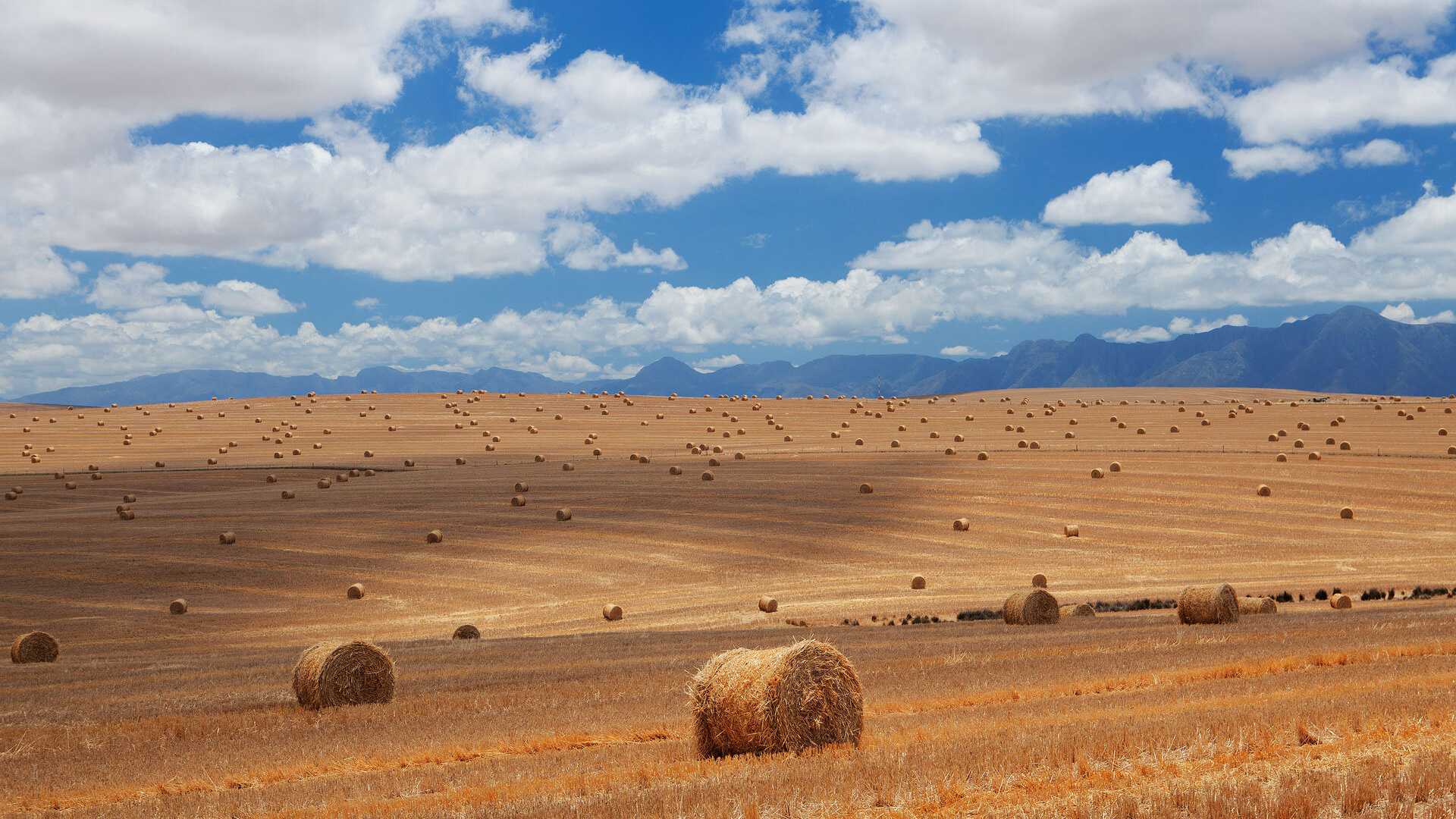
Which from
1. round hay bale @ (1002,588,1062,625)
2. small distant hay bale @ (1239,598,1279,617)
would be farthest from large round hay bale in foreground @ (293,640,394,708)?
small distant hay bale @ (1239,598,1279,617)

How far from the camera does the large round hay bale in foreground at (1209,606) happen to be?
23562mm

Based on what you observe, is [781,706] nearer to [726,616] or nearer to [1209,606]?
[1209,606]

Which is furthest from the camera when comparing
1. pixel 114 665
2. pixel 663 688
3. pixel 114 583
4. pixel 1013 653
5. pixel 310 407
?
pixel 310 407

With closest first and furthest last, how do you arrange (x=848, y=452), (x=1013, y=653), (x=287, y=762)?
1. (x=287, y=762)
2. (x=1013, y=653)
3. (x=848, y=452)

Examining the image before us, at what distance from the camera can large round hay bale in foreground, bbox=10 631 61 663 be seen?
2502 centimetres

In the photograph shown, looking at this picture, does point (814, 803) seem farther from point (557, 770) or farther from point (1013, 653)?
point (1013, 653)

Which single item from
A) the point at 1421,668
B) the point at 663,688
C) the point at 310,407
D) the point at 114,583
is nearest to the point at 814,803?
the point at 663,688

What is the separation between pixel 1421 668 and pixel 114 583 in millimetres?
38175

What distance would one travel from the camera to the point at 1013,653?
19766 mm

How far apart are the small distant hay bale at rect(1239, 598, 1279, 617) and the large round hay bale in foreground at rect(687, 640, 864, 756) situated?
16.9m

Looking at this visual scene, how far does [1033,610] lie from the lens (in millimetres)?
25750

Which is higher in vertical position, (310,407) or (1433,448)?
(310,407)

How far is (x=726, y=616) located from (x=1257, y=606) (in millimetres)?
13893

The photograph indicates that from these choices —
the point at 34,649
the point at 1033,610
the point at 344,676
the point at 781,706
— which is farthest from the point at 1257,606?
the point at 34,649
